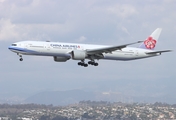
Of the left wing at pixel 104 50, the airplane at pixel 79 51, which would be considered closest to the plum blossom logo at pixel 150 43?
the airplane at pixel 79 51

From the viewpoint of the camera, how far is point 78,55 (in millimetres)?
86312

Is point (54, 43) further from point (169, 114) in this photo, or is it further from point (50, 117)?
point (169, 114)

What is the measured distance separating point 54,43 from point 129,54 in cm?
1643

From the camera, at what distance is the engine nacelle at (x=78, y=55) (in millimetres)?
86056

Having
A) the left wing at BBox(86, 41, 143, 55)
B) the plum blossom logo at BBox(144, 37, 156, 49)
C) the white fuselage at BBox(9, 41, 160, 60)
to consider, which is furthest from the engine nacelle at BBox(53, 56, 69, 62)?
the plum blossom logo at BBox(144, 37, 156, 49)

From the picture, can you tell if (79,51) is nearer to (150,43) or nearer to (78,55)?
(78,55)

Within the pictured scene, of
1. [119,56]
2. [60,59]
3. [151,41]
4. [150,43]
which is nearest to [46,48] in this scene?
[60,59]

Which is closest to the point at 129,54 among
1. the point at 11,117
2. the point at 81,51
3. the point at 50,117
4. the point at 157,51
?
the point at 157,51

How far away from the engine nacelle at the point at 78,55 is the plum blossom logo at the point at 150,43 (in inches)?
718

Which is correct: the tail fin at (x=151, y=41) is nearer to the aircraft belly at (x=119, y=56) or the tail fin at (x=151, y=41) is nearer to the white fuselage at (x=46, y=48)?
the aircraft belly at (x=119, y=56)

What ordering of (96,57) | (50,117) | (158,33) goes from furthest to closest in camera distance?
(50,117), (158,33), (96,57)

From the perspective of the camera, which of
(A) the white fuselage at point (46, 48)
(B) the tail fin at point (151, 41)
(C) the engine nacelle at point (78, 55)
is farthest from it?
(B) the tail fin at point (151, 41)

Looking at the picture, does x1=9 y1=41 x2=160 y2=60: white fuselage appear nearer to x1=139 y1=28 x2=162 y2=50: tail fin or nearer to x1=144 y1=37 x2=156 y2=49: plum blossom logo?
x1=139 y1=28 x2=162 y2=50: tail fin

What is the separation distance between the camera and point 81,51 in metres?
87.2
